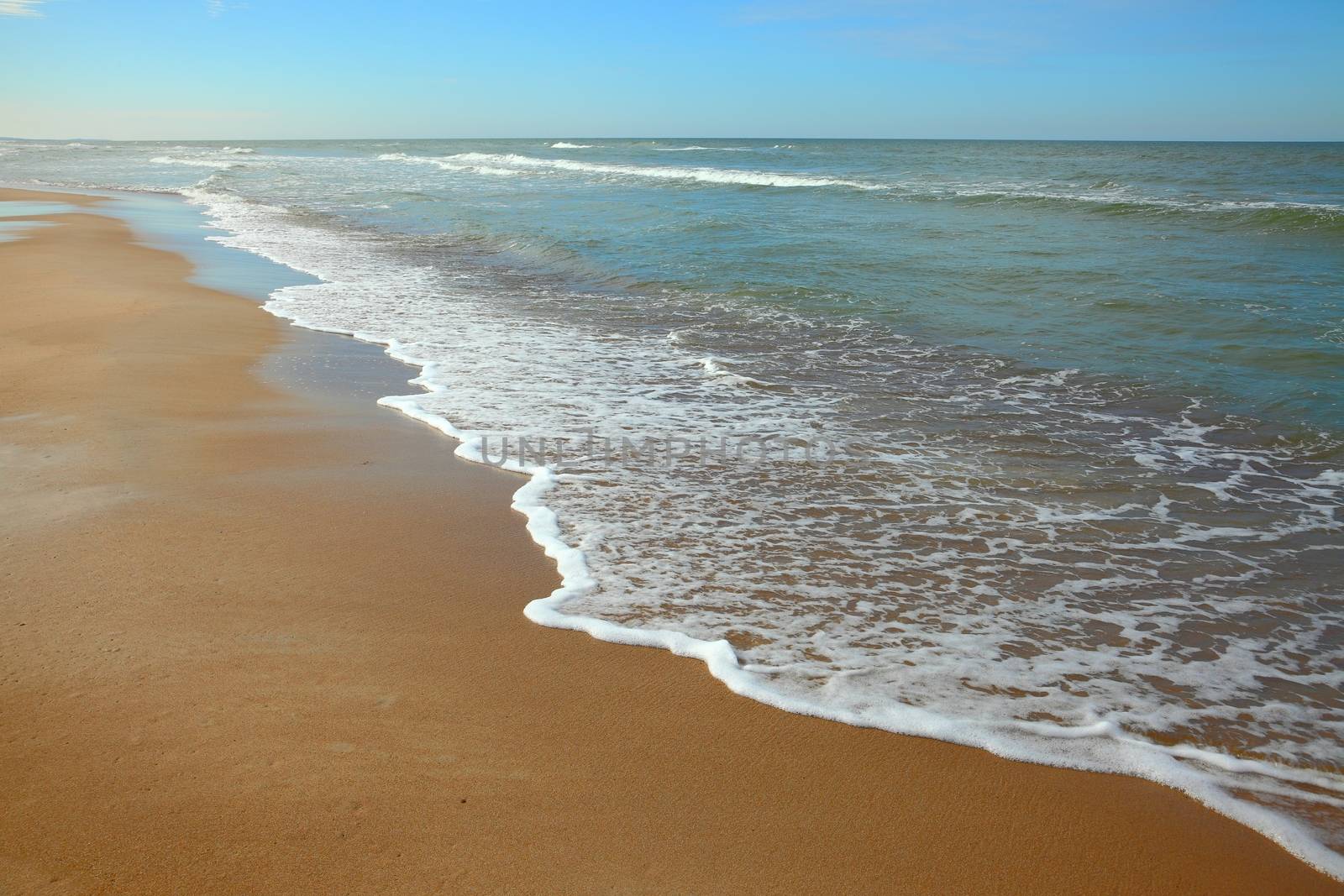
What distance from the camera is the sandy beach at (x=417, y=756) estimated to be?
2.22m

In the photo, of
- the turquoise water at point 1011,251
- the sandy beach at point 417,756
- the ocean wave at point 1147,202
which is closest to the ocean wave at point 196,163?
the turquoise water at point 1011,251

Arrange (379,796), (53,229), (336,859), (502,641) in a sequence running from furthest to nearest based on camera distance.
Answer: (53,229) < (502,641) < (379,796) < (336,859)

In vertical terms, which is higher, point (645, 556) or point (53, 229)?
point (53, 229)

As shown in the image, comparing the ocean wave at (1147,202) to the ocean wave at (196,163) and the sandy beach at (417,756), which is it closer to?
the sandy beach at (417,756)

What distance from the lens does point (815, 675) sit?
3078 mm

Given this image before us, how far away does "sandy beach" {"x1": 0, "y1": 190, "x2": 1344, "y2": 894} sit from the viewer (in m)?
2.22

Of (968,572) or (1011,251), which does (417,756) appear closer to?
(968,572)

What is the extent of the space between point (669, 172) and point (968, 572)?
37.1 meters

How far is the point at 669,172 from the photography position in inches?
1521

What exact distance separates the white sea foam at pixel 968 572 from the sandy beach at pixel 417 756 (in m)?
0.18

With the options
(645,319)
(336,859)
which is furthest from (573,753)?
(645,319)

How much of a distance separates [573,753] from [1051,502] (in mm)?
3219

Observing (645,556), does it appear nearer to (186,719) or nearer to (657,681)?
(657,681)

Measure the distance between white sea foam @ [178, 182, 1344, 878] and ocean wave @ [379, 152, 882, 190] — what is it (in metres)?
22.4
